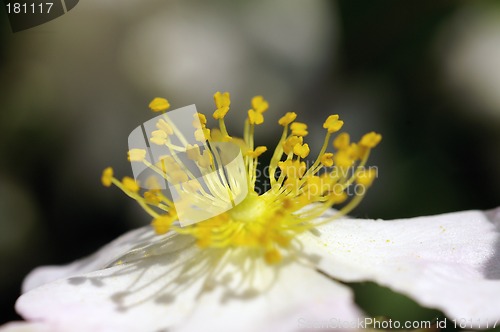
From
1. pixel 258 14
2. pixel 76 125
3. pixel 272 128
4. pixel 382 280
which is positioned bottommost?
pixel 382 280

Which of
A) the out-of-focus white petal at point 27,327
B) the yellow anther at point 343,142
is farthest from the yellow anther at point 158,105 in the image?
the out-of-focus white petal at point 27,327

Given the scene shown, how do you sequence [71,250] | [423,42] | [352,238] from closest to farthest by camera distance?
1. [352,238]
2. [71,250]
3. [423,42]

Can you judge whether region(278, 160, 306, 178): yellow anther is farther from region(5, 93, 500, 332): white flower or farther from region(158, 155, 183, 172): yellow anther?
region(158, 155, 183, 172): yellow anther

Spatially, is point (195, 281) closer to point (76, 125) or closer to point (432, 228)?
point (432, 228)

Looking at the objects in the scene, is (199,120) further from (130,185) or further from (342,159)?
(342,159)

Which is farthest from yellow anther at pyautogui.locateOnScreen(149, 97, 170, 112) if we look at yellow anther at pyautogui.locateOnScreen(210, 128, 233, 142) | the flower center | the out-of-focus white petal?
the out-of-focus white petal

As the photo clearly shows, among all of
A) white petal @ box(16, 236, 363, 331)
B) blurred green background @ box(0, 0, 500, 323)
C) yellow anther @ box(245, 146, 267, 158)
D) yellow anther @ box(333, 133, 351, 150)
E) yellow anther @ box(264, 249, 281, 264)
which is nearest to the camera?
white petal @ box(16, 236, 363, 331)

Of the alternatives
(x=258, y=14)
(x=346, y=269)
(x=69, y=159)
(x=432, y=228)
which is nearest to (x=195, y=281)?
(x=346, y=269)
